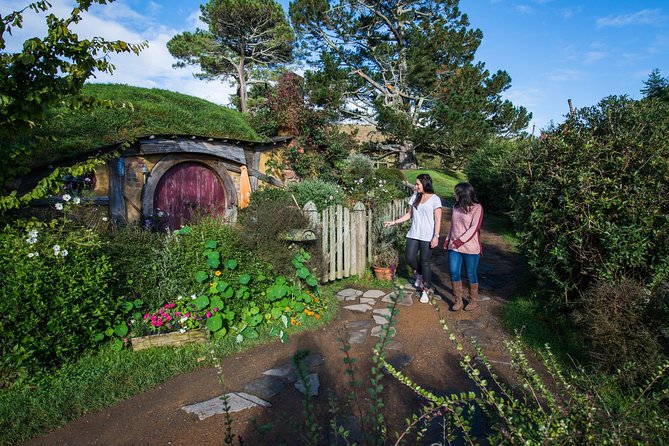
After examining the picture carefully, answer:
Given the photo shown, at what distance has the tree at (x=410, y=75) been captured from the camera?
738 inches

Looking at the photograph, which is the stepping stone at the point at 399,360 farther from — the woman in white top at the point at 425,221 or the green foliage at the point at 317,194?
the green foliage at the point at 317,194

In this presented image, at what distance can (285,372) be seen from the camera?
3.38 metres

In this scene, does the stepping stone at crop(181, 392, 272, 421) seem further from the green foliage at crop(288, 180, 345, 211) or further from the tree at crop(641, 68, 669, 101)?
the tree at crop(641, 68, 669, 101)

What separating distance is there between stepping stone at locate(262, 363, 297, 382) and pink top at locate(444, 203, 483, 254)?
8.41ft

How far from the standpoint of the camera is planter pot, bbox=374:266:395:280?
6176 mm

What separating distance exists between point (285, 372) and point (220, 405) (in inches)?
26.7

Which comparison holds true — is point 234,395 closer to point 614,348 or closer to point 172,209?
point 614,348

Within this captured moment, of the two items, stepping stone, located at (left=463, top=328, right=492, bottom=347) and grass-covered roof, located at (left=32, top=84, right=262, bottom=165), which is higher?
grass-covered roof, located at (left=32, top=84, right=262, bottom=165)

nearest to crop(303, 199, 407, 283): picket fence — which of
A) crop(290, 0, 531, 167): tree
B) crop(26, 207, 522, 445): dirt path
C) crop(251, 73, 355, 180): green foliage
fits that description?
crop(26, 207, 522, 445): dirt path

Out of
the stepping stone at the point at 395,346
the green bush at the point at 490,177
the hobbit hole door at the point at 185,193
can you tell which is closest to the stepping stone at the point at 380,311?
the stepping stone at the point at 395,346

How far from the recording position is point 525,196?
169 inches

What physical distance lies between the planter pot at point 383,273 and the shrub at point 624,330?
324 cm

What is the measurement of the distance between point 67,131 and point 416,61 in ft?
54.9

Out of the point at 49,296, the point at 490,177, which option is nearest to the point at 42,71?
the point at 49,296
